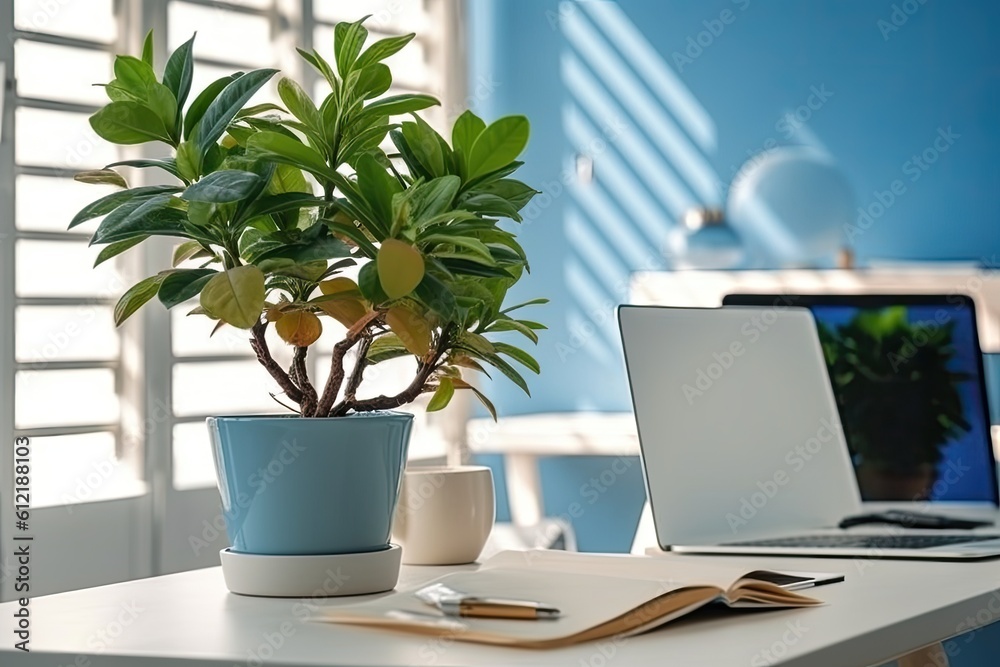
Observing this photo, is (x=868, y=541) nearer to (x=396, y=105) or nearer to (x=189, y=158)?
(x=396, y=105)

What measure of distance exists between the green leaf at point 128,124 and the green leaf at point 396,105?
0.54ft

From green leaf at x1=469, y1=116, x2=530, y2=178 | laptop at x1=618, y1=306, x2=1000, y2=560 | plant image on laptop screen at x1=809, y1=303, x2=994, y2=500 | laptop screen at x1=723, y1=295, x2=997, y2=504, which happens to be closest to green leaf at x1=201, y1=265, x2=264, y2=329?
green leaf at x1=469, y1=116, x2=530, y2=178

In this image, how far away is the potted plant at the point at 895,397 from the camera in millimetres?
1852

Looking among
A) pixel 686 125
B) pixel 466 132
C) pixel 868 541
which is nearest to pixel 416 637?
pixel 466 132

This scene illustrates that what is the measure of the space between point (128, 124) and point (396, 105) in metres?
0.22

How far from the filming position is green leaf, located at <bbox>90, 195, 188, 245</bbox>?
0.94 m

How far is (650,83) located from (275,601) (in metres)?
2.98

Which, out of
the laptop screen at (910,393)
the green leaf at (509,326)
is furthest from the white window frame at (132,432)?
the green leaf at (509,326)

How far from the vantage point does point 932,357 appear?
1.88 m

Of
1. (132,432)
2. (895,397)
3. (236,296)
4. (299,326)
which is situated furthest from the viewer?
(132,432)

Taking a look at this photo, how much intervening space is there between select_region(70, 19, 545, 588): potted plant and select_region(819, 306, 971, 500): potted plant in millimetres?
936

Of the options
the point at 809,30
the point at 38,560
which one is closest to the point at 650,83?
the point at 809,30

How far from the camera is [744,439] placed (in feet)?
4.95

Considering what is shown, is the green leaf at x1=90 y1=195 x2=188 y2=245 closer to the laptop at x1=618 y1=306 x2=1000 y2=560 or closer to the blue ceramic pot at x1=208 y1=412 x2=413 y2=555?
the blue ceramic pot at x1=208 y1=412 x2=413 y2=555
